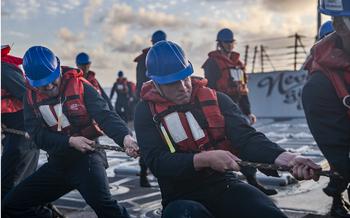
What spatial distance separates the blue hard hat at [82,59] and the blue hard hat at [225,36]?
2913 millimetres

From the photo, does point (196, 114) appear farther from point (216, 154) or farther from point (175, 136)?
point (216, 154)

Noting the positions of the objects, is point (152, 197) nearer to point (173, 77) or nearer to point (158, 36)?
point (158, 36)

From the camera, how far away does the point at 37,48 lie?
461 cm

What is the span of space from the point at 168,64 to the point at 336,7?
3.62ft

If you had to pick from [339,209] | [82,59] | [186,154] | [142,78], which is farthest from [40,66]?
[82,59]

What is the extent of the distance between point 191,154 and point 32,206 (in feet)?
6.71

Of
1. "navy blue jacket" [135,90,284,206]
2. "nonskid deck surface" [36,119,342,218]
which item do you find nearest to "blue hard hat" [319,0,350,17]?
"navy blue jacket" [135,90,284,206]

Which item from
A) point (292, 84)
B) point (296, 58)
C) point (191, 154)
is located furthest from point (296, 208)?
point (296, 58)

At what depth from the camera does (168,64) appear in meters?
3.32

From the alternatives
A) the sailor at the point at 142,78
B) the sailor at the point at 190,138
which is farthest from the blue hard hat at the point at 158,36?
the sailor at the point at 190,138

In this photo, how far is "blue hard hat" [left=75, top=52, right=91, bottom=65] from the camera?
9.52 meters

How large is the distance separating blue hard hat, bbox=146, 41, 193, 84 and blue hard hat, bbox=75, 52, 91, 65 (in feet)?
20.6

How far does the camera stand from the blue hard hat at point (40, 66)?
4.48 m

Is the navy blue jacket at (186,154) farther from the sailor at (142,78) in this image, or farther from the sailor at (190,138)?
the sailor at (142,78)
